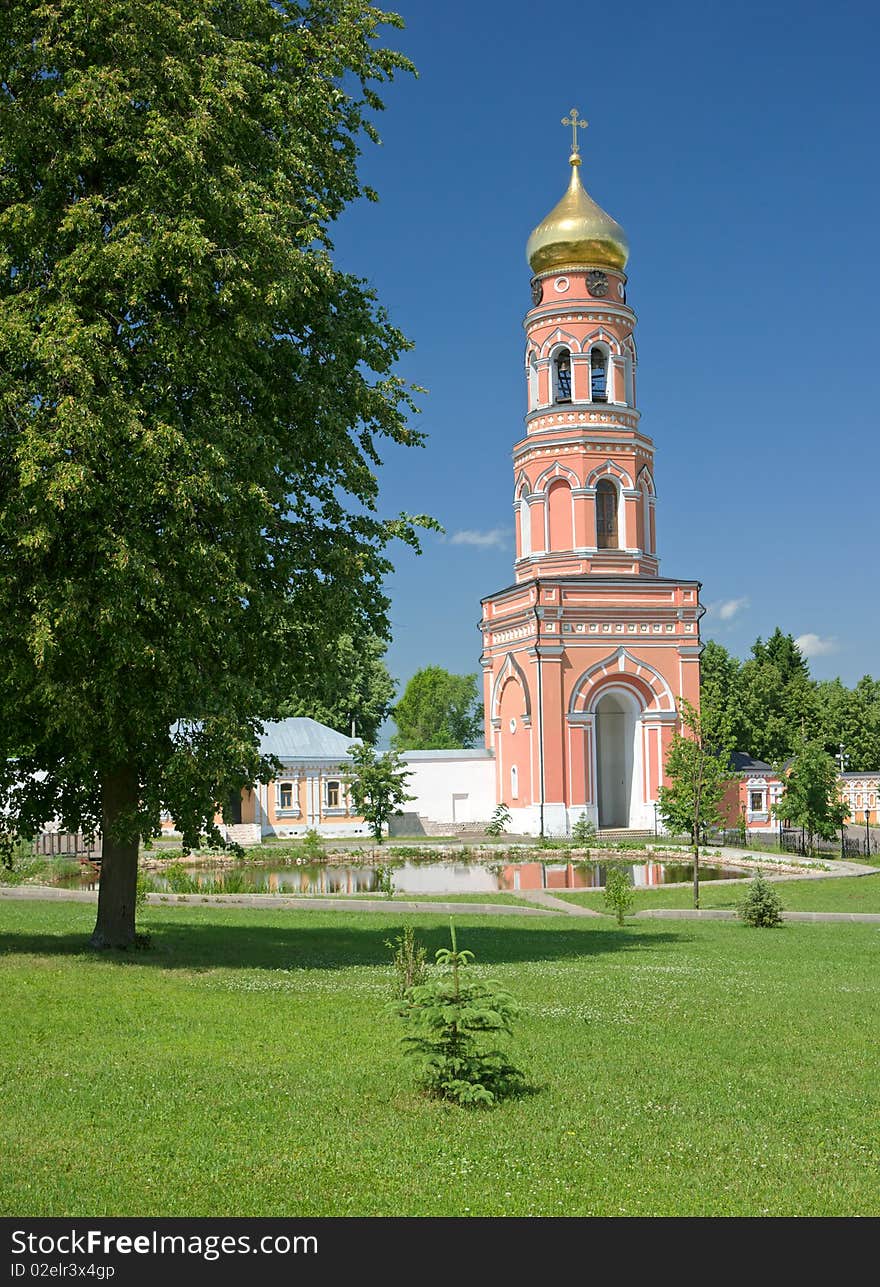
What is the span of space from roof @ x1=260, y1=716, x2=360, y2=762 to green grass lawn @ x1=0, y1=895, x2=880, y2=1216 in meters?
33.3

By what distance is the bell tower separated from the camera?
144ft

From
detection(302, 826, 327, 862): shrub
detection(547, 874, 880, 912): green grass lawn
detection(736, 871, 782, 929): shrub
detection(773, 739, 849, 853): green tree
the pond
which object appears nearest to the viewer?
detection(736, 871, 782, 929): shrub

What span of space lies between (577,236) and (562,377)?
511cm

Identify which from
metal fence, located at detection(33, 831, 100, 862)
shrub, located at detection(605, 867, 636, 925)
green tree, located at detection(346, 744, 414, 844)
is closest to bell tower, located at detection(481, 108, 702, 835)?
green tree, located at detection(346, 744, 414, 844)

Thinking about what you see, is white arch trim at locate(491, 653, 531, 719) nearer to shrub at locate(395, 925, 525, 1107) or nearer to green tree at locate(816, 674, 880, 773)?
green tree at locate(816, 674, 880, 773)

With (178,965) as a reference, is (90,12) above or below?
above

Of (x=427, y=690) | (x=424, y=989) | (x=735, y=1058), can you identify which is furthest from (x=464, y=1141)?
(x=427, y=690)

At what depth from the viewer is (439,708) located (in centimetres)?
8938

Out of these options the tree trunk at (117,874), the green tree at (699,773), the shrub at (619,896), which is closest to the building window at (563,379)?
the green tree at (699,773)

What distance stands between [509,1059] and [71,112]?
979 cm

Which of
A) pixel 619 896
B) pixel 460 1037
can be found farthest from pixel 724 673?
pixel 460 1037

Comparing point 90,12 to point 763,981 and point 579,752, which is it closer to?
point 763,981

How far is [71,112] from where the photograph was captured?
12156 mm
